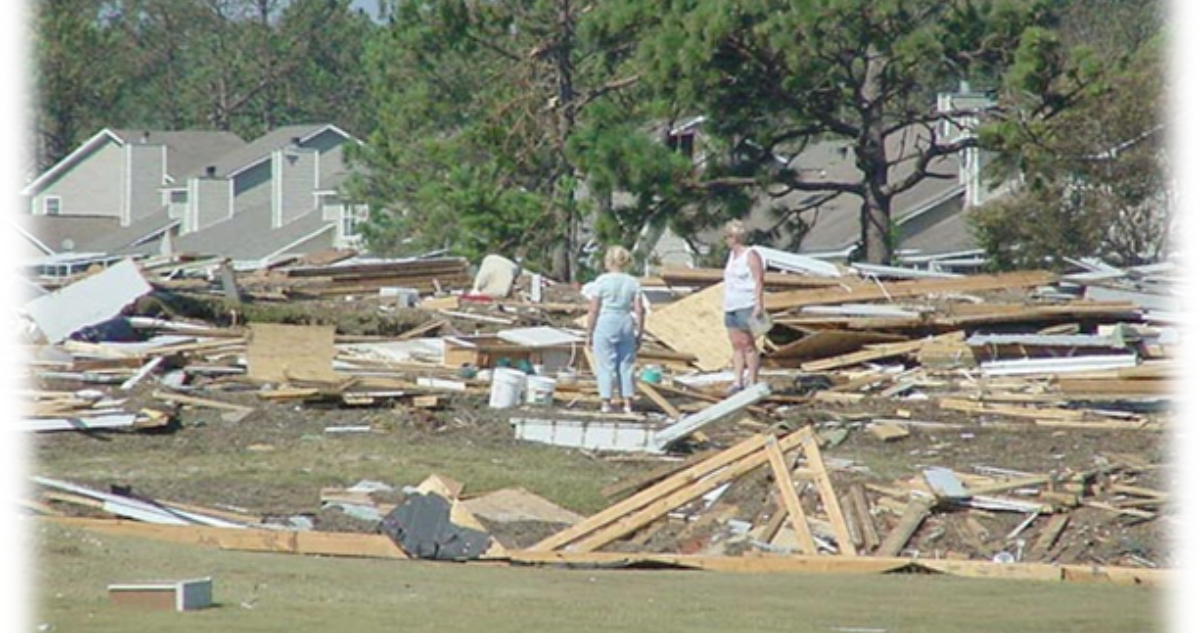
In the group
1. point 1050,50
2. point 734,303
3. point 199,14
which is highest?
point 199,14

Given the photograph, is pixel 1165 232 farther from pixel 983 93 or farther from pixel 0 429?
pixel 0 429

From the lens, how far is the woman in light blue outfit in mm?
18547

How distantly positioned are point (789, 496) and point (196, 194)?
224 ft

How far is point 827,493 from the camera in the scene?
15.7 metres

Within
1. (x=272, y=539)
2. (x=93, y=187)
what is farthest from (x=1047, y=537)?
(x=93, y=187)

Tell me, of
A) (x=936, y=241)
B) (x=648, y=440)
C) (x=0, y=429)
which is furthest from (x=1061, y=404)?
(x=936, y=241)

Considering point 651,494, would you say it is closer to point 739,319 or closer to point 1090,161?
point 739,319

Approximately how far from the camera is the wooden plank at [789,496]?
1516 cm

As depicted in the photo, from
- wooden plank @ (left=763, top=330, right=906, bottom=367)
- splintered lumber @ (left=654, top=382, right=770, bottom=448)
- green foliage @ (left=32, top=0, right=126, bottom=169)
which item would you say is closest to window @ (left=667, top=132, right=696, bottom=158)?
wooden plank @ (left=763, top=330, right=906, bottom=367)

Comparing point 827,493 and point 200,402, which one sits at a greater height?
point 200,402

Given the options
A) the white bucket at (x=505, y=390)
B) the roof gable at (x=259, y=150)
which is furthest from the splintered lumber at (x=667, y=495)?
the roof gable at (x=259, y=150)

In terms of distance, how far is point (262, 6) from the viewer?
313 feet

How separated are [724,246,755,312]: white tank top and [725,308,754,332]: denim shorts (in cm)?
3

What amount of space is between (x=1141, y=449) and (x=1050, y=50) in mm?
19566
